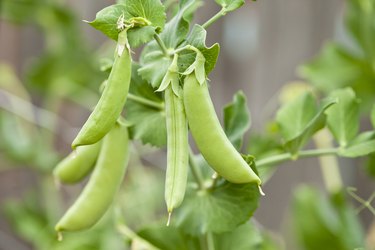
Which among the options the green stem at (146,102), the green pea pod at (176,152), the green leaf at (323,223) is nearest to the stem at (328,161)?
the green leaf at (323,223)

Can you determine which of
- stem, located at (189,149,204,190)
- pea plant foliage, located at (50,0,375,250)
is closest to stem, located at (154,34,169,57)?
pea plant foliage, located at (50,0,375,250)

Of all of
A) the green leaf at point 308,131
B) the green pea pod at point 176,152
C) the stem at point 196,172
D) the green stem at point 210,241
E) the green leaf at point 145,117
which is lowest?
the green stem at point 210,241

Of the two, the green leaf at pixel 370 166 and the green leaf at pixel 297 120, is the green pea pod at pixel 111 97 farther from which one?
the green leaf at pixel 370 166

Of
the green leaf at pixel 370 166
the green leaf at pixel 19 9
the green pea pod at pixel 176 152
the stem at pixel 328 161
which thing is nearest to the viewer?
the green pea pod at pixel 176 152

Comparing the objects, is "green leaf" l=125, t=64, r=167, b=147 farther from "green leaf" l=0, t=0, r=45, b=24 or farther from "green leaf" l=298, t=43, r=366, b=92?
"green leaf" l=0, t=0, r=45, b=24

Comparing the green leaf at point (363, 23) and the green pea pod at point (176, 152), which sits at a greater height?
the green pea pod at point (176, 152)

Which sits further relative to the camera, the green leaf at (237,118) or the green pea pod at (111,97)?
the green leaf at (237,118)
